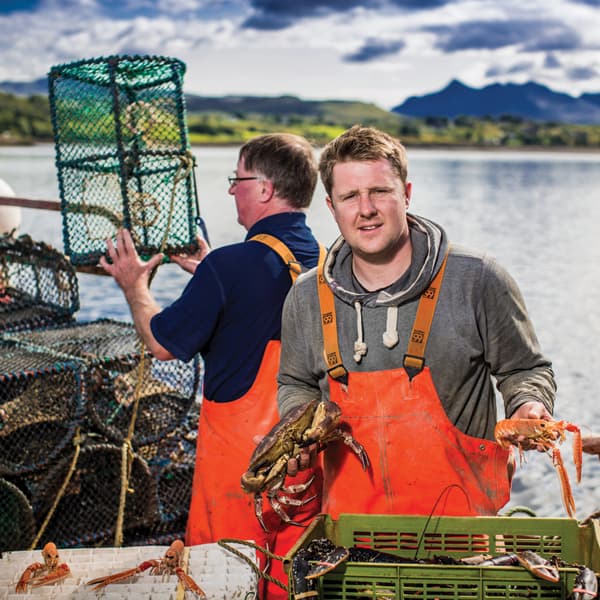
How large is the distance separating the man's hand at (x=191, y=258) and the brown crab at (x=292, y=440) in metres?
1.36

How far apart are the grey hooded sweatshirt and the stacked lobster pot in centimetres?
179

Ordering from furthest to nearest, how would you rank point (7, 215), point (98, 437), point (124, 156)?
point (7, 215), point (98, 437), point (124, 156)

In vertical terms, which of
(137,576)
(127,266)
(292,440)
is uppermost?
(127,266)

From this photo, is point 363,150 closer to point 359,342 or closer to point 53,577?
point 359,342

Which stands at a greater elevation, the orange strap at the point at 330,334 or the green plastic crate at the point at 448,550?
the orange strap at the point at 330,334

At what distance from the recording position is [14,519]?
4.39 meters

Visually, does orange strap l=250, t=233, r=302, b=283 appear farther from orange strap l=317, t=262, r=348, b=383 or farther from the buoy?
the buoy

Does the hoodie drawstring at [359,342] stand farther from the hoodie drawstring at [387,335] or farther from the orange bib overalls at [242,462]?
the orange bib overalls at [242,462]

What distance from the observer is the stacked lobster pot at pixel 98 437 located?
14.6 ft

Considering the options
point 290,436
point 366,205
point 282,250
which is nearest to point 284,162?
point 282,250

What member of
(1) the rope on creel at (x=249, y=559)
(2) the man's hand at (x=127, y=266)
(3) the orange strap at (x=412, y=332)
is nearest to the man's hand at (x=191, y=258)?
(2) the man's hand at (x=127, y=266)

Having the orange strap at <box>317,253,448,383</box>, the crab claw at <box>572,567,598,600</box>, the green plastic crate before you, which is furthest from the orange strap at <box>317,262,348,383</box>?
the crab claw at <box>572,567,598,600</box>

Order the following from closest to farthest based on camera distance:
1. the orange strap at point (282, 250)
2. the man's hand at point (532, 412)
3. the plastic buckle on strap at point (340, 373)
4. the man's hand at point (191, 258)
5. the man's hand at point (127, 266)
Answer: the man's hand at point (532, 412), the plastic buckle on strap at point (340, 373), the orange strap at point (282, 250), the man's hand at point (127, 266), the man's hand at point (191, 258)

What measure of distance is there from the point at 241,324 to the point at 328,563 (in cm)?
149
